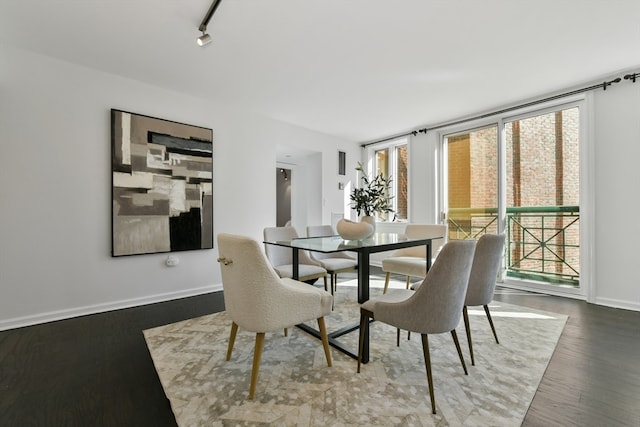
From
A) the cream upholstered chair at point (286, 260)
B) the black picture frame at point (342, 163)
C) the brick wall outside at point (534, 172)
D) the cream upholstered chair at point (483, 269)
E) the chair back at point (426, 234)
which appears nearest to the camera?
the cream upholstered chair at point (483, 269)

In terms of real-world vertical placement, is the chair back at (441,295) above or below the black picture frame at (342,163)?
below

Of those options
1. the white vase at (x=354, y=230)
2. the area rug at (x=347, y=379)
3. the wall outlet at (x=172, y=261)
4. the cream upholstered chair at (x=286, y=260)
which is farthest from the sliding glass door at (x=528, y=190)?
the wall outlet at (x=172, y=261)

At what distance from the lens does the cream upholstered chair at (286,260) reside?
8.69 ft

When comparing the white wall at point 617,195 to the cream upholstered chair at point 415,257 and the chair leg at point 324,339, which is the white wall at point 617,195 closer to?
the cream upholstered chair at point 415,257

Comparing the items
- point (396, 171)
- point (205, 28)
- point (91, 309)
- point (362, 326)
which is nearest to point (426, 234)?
point (362, 326)

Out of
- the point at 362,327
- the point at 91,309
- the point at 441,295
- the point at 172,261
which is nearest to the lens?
the point at 441,295

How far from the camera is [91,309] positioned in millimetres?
2764

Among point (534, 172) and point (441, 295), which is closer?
point (441, 295)

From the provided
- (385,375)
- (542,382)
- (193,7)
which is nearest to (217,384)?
(385,375)

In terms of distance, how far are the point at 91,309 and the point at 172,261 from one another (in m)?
0.84

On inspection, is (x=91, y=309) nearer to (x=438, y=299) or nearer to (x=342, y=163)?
(x=438, y=299)

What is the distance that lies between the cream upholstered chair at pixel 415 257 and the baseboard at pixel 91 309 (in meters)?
2.34

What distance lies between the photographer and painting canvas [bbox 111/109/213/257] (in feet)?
9.52

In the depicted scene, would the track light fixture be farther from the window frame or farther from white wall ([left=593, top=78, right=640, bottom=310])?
white wall ([left=593, top=78, right=640, bottom=310])
